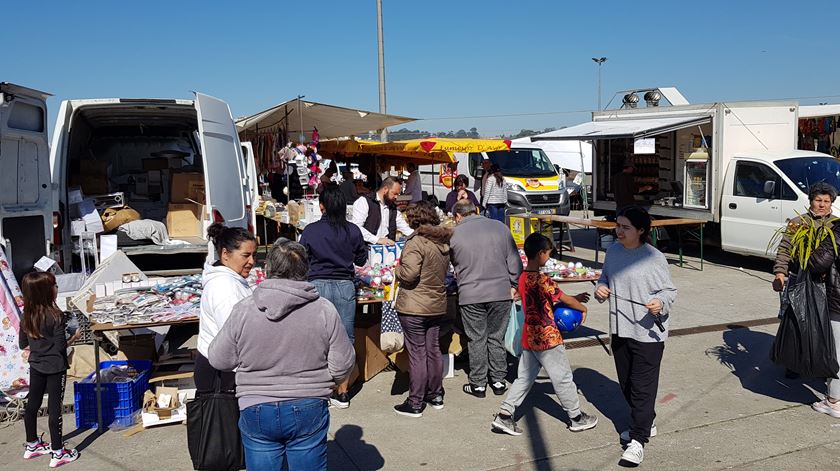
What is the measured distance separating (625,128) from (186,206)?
807cm

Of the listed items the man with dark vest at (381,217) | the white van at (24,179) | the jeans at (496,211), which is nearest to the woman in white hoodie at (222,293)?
the man with dark vest at (381,217)

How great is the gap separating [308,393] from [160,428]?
2.83 meters

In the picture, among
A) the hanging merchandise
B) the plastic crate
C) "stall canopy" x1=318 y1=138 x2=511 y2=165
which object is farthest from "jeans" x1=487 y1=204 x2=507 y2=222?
the plastic crate

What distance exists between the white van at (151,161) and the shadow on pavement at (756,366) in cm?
523

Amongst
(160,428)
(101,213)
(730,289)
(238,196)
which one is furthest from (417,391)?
(730,289)

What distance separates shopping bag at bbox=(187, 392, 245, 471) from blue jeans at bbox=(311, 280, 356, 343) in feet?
6.65

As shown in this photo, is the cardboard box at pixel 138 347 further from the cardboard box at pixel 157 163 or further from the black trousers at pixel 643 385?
the black trousers at pixel 643 385

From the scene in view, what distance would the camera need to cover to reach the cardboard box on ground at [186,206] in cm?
945

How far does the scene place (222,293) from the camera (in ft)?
13.1

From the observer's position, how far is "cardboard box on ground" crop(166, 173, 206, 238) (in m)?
9.45

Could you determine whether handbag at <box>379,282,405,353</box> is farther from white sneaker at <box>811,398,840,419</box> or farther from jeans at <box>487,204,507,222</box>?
jeans at <box>487,204,507,222</box>

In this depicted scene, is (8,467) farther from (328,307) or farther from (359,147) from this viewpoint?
(359,147)

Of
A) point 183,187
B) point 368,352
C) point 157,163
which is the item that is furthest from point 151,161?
point 368,352

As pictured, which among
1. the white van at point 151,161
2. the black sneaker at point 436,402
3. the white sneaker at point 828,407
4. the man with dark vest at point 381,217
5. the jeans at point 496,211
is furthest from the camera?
the jeans at point 496,211
